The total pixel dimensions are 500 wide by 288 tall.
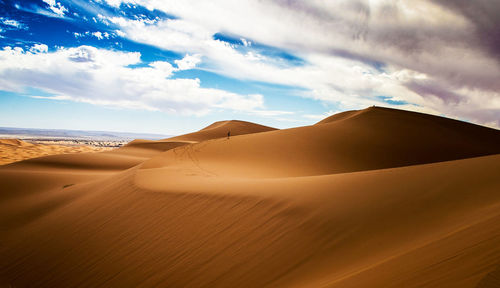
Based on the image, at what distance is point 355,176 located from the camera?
23.0 ft

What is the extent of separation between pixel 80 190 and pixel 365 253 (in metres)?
11.9

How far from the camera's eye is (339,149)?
19.9 meters

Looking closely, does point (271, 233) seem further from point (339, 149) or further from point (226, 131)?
point (226, 131)

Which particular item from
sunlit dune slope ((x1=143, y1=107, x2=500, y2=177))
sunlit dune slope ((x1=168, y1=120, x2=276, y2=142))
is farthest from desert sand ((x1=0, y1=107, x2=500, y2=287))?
sunlit dune slope ((x1=168, y1=120, x2=276, y2=142))

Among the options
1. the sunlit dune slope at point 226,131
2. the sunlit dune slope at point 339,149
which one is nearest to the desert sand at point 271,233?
the sunlit dune slope at point 339,149

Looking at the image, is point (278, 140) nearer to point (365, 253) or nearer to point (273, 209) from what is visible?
point (273, 209)

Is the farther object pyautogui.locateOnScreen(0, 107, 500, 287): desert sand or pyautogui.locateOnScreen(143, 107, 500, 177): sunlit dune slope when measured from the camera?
pyautogui.locateOnScreen(143, 107, 500, 177): sunlit dune slope

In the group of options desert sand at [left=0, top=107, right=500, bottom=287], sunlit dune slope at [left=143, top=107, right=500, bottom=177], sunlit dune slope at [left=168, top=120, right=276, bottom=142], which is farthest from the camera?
sunlit dune slope at [left=168, top=120, right=276, bottom=142]

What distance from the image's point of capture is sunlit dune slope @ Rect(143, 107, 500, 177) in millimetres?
15938

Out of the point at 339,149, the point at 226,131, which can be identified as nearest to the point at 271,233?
the point at 339,149

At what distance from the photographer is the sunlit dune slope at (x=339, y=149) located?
15.9 m

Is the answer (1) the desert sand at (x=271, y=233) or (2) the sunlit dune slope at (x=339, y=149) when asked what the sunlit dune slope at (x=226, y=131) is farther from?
(1) the desert sand at (x=271, y=233)

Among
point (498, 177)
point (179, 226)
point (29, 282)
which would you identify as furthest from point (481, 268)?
point (29, 282)

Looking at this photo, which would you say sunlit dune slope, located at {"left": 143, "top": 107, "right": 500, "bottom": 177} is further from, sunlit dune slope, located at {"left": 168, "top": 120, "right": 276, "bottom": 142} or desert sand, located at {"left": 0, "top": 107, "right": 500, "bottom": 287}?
sunlit dune slope, located at {"left": 168, "top": 120, "right": 276, "bottom": 142}
